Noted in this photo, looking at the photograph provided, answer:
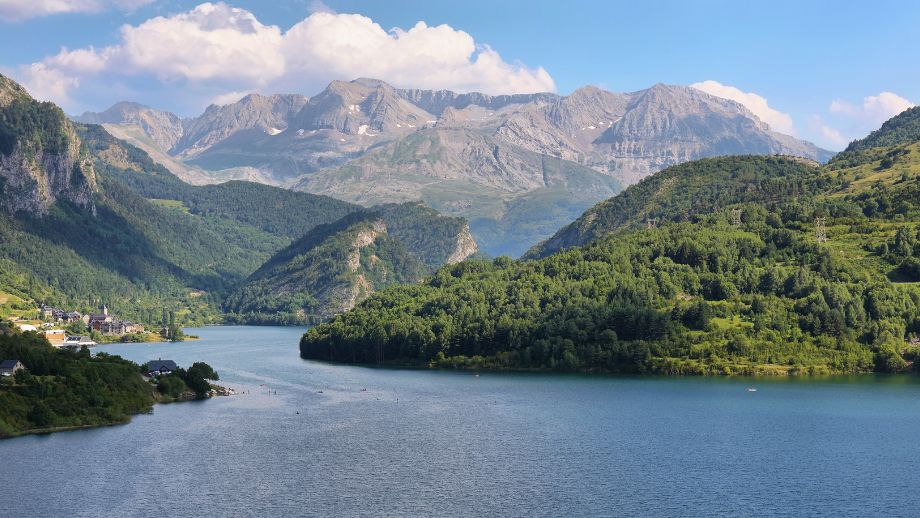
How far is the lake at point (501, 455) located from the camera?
3445 inches

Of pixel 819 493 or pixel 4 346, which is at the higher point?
pixel 4 346

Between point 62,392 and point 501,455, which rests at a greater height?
point 62,392

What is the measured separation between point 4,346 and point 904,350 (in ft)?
422

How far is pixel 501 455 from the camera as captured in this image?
106m

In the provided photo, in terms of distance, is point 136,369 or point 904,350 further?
point 904,350

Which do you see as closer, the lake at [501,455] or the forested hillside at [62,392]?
the lake at [501,455]

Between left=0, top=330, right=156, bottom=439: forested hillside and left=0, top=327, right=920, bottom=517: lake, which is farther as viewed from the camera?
left=0, top=330, right=156, bottom=439: forested hillside

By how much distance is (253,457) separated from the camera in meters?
107

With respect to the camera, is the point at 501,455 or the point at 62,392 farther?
the point at 62,392

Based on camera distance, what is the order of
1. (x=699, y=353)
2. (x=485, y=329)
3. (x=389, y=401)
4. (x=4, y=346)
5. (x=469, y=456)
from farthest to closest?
(x=485, y=329) < (x=699, y=353) < (x=389, y=401) < (x=4, y=346) < (x=469, y=456)

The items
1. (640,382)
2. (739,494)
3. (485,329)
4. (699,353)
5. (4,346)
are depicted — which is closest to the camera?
(739,494)

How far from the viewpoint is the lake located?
8750 cm

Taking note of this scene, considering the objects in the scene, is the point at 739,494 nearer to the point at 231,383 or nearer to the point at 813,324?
the point at 813,324

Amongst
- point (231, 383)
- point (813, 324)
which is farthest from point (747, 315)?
point (231, 383)
